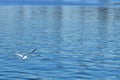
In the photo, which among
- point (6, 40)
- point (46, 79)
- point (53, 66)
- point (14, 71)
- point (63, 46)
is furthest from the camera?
point (6, 40)

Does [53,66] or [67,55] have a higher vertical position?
[67,55]

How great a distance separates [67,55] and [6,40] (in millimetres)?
12840

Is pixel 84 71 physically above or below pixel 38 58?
below

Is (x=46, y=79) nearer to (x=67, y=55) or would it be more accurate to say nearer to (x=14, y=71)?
(x=14, y=71)

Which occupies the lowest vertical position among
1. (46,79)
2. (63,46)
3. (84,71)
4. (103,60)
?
(46,79)

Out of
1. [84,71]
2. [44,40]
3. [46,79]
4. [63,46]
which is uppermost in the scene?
[44,40]

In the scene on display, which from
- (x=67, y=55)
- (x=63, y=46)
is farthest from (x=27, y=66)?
(x=63, y=46)

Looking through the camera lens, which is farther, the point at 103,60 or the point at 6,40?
the point at 6,40

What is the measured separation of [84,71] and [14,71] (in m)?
5.00

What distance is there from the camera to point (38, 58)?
33.8 metres

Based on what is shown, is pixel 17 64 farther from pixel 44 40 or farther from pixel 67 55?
pixel 44 40

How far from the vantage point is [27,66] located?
98.7 feet

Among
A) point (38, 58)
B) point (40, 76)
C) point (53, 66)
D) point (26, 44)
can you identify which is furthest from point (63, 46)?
point (40, 76)

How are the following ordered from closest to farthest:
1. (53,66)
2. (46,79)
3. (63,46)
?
(46,79)
(53,66)
(63,46)
